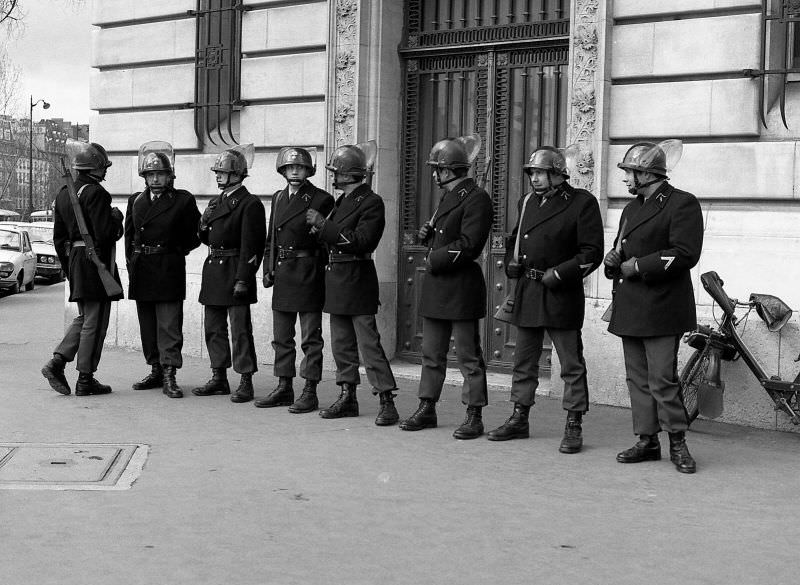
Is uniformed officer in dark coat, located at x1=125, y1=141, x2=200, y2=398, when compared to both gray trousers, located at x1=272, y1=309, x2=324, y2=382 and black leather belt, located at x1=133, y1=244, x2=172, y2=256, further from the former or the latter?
gray trousers, located at x1=272, y1=309, x2=324, y2=382

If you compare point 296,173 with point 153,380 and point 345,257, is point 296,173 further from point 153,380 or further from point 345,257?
point 153,380

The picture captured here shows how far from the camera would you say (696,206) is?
7.94m

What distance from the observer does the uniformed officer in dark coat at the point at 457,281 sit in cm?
895

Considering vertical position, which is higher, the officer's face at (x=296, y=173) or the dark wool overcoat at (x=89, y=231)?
the officer's face at (x=296, y=173)

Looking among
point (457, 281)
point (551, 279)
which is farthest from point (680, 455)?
point (457, 281)

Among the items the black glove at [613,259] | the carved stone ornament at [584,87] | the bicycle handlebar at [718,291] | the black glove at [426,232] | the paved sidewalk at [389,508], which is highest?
the carved stone ornament at [584,87]

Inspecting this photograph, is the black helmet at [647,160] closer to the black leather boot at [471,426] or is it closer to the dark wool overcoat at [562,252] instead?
the dark wool overcoat at [562,252]

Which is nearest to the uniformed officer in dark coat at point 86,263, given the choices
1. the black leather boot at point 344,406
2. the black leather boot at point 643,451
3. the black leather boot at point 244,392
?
the black leather boot at point 244,392

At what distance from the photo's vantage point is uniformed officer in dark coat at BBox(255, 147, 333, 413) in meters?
9.98

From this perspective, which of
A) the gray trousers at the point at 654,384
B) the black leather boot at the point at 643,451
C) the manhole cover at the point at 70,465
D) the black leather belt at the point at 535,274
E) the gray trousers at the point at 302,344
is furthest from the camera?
the gray trousers at the point at 302,344

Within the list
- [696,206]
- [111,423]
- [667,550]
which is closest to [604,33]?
[696,206]

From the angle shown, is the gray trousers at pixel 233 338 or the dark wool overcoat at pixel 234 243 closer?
Answer: the dark wool overcoat at pixel 234 243

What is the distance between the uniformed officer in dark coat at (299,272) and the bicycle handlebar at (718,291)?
283cm

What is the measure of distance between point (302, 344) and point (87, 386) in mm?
1943
